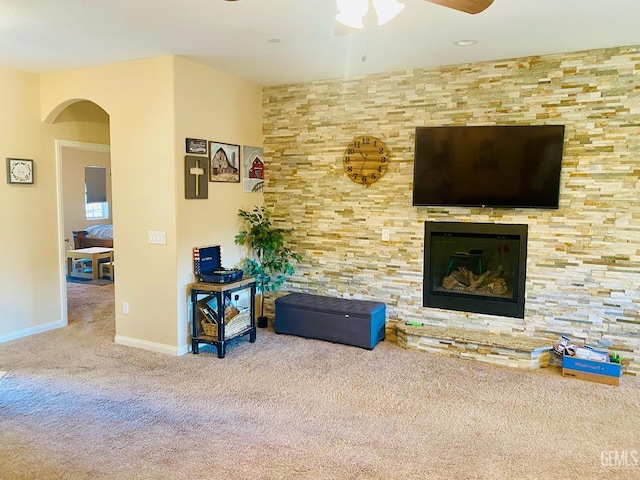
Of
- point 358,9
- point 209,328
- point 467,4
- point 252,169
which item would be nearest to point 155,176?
point 252,169

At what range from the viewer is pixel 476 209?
4234 millimetres

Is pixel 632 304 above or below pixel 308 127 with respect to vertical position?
below

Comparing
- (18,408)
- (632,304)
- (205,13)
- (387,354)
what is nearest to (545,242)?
(632,304)

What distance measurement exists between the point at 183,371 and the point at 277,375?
0.77 meters

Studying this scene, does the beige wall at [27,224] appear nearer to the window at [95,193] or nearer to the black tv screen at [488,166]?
the black tv screen at [488,166]

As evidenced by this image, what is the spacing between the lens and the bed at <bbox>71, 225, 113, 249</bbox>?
27.2ft

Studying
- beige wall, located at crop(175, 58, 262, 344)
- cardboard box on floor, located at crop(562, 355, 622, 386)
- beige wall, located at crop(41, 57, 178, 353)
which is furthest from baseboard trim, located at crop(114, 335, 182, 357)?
cardboard box on floor, located at crop(562, 355, 622, 386)

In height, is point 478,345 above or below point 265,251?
below

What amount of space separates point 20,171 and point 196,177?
1865 millimetres

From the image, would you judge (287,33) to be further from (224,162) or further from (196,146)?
(224,162)

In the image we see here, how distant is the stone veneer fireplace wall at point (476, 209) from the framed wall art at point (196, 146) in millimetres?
1012

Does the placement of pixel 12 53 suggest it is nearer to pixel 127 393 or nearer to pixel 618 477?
pixel 127 393

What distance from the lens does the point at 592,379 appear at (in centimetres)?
362

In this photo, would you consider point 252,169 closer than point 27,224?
No
